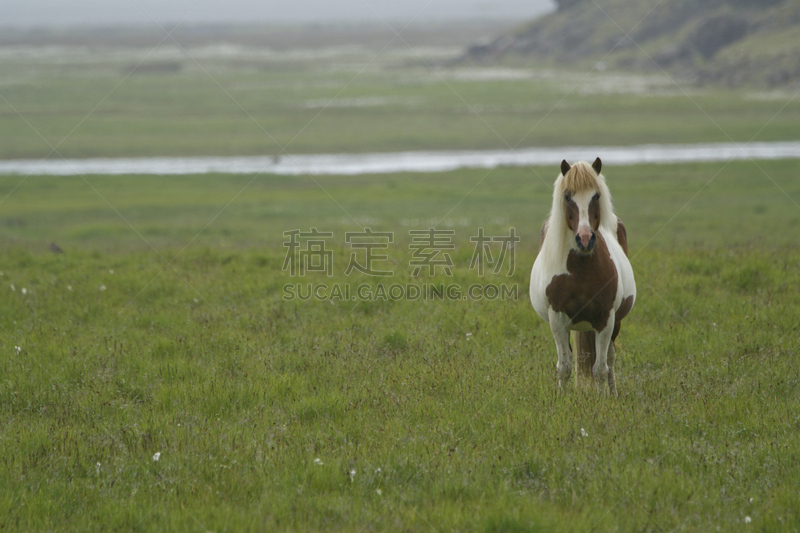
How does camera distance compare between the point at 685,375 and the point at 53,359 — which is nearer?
the point at 685,375

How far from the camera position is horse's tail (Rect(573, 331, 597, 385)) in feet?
24.5

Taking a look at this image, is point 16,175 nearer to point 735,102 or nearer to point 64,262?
point 64,262

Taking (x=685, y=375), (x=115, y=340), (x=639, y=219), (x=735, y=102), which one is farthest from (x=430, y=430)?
(x=735, y=102)

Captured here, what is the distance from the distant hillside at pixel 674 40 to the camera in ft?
254

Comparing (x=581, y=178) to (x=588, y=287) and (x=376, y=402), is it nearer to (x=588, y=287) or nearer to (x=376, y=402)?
(x=588, y=287)

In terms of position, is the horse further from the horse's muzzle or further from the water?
the water

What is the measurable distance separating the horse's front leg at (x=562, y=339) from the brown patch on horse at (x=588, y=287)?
127 millimetres

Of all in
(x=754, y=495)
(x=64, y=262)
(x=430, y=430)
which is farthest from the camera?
(x=64, y=262)

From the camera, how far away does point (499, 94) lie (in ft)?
246

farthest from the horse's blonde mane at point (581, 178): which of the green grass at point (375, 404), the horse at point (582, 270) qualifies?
the green grass at point (375, 404)

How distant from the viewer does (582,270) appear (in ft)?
22.4

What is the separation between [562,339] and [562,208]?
1416 mm

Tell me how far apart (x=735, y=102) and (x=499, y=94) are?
24.2 meters

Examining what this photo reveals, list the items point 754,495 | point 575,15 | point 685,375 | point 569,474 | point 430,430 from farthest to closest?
point 575,15, point 685,375, point 430,430, point 569,474, point 754,495
